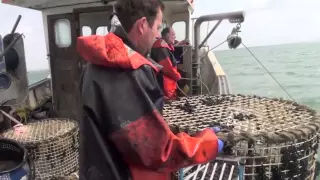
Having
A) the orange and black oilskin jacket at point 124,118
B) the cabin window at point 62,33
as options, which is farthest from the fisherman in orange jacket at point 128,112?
the cabin window at point 62,33

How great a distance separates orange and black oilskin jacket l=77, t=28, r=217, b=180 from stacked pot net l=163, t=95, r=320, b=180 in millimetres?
Result: 461

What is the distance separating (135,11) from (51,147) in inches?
88.9

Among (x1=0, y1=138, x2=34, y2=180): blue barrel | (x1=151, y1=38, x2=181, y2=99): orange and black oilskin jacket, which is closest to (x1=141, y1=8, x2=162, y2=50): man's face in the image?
(x1=0, y1=138, x2=34, y2=180): blue barrel

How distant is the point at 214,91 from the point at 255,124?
299 centimetres

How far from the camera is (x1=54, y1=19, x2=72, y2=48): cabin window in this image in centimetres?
491

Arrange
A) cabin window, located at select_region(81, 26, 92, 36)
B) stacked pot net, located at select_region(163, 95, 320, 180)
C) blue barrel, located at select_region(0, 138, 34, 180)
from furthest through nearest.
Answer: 1. cabin window, located at select_region(81, 26, 92, 36)
2. blue barrel, located at select_region(0, 138, 34, 180)
3. stacked pot net, located at select_region(163, 95, 320, 180)

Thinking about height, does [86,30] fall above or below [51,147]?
above

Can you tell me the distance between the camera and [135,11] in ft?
4.01

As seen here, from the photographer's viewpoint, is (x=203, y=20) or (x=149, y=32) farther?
(x=203, y=20)

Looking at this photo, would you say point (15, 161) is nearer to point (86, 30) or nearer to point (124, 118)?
point (124, 118)

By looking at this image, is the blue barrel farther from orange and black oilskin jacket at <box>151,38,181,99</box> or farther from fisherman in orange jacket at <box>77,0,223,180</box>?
orange and black oilskin jacket at <box>151,38,181,99</box>

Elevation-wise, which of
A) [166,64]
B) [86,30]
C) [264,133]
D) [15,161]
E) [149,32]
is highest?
[86,30]

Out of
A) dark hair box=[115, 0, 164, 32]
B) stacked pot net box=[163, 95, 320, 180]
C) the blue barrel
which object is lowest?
the blue barrel

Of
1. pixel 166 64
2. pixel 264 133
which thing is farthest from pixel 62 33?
pixel 264 133
